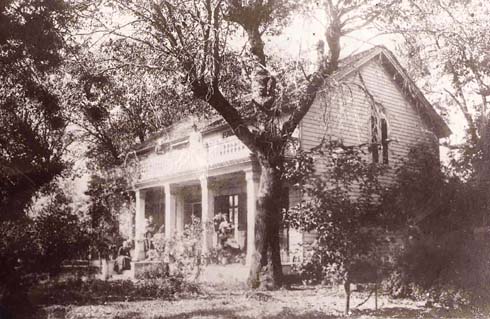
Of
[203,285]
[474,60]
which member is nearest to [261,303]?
[203,285]

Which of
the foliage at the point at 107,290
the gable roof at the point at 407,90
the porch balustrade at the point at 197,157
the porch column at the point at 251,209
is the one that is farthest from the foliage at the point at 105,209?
the gable roof at the point at 407,90

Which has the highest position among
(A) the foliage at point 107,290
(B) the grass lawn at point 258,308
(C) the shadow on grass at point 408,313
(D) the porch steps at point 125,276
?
(D) the porch steps at point 125,276

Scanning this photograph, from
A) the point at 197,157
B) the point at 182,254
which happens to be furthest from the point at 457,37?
the point at 182,254

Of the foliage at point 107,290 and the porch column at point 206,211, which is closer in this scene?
the foliage at point 107,290

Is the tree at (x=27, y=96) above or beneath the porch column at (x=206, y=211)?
above

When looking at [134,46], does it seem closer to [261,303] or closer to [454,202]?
[261,303]

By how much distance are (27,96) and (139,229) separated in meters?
3.83

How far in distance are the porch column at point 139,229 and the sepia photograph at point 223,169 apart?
8 centimetres

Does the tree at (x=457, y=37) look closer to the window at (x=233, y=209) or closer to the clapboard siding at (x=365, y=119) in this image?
the clapboard siding at (x=365, y=119)

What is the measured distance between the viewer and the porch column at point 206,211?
1030 cm

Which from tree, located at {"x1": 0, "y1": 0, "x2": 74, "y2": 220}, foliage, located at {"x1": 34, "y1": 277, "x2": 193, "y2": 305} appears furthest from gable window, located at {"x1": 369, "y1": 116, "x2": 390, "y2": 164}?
tree, located at {"x1": 0, "y1": 0, "x2": 74, "y2": 220}

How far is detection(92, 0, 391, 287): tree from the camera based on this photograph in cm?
889

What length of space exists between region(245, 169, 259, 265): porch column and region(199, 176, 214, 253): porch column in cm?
93

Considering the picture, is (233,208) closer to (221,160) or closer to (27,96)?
(221,160)
